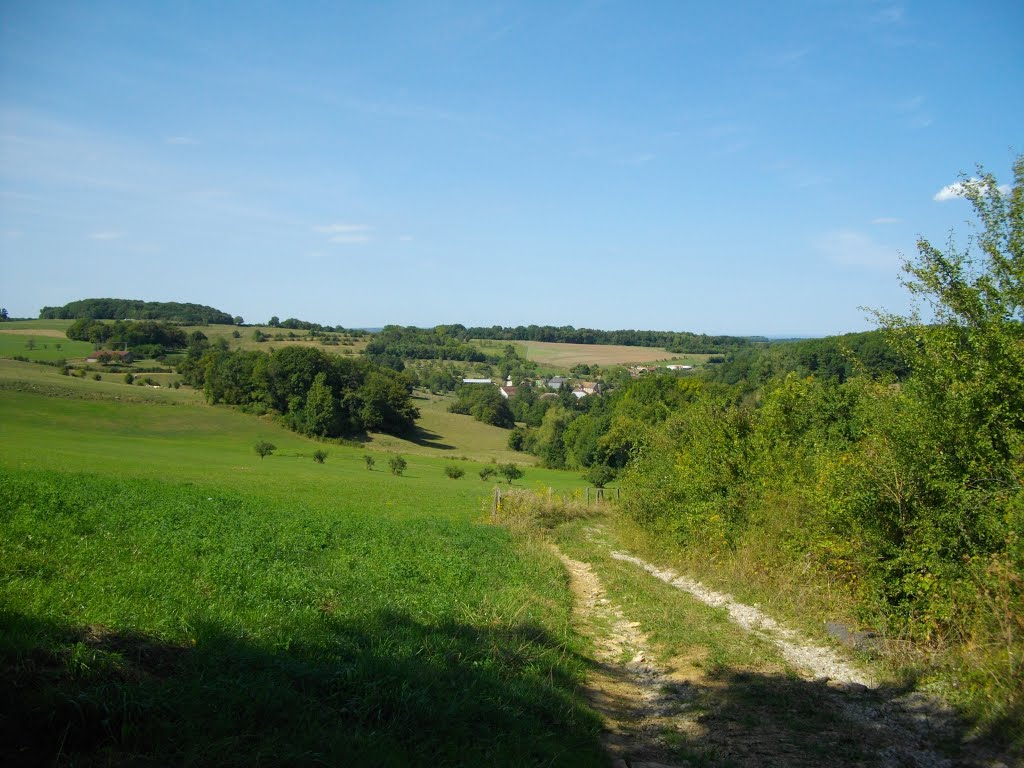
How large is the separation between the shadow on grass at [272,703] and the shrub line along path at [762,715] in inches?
30.7

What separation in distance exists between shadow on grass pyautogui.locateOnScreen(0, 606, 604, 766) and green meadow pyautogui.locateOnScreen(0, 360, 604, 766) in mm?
17

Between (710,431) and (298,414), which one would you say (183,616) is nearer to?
(710,431)

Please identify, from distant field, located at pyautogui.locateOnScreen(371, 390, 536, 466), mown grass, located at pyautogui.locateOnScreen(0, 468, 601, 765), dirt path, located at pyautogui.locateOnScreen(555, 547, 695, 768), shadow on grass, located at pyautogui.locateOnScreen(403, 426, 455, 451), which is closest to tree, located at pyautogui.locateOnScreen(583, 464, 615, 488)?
distant field, located at pyautogui.locateOnScreen(371, 390, 536, 466)

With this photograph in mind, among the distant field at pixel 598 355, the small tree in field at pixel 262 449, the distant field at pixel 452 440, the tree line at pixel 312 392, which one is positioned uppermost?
the distant field at pixel 598 355

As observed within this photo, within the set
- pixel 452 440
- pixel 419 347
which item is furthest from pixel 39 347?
pixel 419 347

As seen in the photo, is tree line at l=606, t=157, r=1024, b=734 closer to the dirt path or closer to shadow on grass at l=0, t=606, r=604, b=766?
the dirt path

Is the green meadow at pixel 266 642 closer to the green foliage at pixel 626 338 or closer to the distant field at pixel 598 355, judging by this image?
the distant field at pixel 598 355

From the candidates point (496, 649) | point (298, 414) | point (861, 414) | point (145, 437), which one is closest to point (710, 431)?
point (861, 414)

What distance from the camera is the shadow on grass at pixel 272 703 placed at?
456cm

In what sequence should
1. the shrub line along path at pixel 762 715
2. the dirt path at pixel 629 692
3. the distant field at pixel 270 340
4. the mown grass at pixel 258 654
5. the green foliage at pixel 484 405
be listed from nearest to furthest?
the mown grass at pixel 258 654 → the shrub line along path at pixel 762 715 → the dirt path at pixel 629 692 → the green foliage at pixel 484 405 → the distant field at pixel 270 340

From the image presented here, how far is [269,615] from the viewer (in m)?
7.62

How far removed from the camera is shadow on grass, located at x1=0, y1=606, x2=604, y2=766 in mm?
4559

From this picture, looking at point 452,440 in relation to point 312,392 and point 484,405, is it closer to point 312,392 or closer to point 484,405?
point 484,405

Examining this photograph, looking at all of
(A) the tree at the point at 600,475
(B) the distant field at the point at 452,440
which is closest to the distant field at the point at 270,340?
(B) the distant field at the point at 452,440
